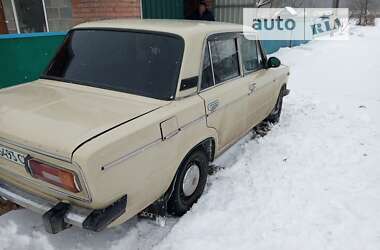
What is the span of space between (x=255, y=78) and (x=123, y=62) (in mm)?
1836

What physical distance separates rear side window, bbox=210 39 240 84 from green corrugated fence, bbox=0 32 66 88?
310 cm

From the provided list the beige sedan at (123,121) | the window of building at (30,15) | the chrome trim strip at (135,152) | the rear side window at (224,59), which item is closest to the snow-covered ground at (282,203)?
the beige sedan at (123,121)

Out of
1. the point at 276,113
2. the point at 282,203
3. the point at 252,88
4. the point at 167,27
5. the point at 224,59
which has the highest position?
the point at 167,27

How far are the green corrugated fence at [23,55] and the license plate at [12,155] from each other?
2.86m

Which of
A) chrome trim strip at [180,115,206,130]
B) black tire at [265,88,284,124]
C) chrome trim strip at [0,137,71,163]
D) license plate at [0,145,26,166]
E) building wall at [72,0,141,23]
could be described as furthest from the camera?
building wall at [72,0,141,23]

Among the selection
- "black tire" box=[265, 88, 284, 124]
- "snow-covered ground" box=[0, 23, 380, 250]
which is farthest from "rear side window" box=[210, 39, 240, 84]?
"black tire" box=[265, 88, 284, 124]

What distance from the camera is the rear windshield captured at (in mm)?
2834

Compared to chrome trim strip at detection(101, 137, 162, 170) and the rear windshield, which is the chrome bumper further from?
the rear windshield

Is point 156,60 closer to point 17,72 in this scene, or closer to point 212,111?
point 212,111

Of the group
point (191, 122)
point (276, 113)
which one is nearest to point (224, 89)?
point (191, 122)

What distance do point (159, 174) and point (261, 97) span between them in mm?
2350

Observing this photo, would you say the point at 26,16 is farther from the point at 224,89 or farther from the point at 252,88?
the point at 224,89

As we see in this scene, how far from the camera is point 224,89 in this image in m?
3.41

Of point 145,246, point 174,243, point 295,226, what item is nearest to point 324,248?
point 295,226
